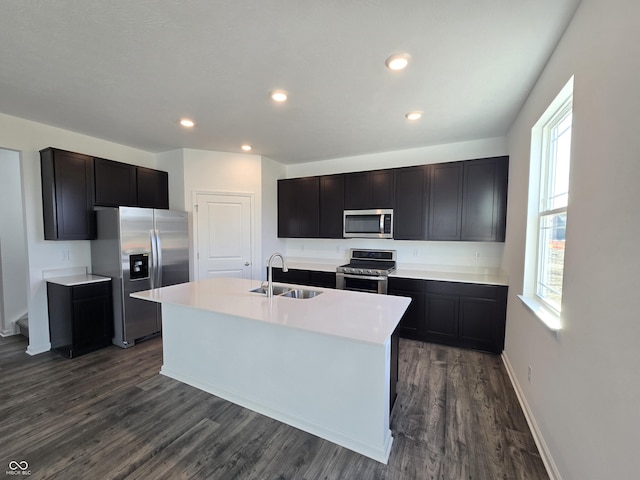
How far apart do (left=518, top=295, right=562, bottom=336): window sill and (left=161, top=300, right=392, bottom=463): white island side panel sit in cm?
98

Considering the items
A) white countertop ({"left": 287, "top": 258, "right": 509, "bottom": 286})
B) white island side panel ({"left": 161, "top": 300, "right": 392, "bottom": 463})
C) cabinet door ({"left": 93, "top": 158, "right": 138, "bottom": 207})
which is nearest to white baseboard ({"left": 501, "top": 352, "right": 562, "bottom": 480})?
white island side panel ({"left": 161, "top": 300, "right": 392, "bottom": 463})

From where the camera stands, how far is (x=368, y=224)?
405 centimetres

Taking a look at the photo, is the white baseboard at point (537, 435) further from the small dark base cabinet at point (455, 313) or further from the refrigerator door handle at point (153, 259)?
the refrigerator door handle at point (153, 259)

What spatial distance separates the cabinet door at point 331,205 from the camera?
14.0ft

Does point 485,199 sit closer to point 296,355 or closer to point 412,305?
point 412,305

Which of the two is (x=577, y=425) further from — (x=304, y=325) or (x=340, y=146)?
(x=340, y=146)

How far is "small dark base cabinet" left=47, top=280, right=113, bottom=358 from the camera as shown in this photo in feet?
9.96

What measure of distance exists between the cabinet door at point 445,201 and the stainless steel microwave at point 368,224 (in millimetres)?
574

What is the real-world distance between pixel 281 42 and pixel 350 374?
2.19 meters

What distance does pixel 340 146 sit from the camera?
12.7 feet

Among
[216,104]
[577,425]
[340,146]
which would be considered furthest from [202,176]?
[577,425]

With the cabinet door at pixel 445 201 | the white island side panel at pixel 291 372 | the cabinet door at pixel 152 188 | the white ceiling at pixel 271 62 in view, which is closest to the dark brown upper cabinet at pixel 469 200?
the cabinet door at pixel 445 201

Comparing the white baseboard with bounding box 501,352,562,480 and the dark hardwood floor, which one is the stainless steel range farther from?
the white baseboard with bounding box 501,352,562,480

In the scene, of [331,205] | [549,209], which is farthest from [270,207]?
[549,209]
